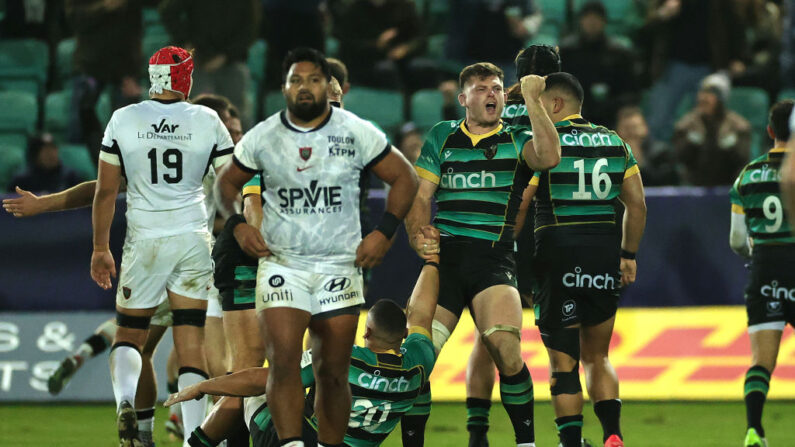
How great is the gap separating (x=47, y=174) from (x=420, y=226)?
6812 millimetres

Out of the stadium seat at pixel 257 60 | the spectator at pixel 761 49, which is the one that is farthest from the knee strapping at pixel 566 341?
the stadium seat at pixel 257 60

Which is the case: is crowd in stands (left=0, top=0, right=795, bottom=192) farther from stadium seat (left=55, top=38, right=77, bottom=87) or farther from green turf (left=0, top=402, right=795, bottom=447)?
green turf (left=0, top=402, right=795, bottom=447)

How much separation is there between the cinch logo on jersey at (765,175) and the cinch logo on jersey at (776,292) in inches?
26.7

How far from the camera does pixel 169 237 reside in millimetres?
7398

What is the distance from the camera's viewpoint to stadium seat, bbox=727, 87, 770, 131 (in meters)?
15.1

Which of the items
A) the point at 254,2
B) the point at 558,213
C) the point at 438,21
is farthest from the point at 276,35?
the point at 558,213

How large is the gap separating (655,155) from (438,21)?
448 centimetres

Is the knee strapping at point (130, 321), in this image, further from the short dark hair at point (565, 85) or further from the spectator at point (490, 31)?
the spectator at point (490, 31)

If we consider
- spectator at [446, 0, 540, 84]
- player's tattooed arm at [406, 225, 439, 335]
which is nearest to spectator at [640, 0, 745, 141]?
spectator at [446, 0, 540, 84]

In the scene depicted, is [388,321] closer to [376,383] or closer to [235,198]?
[376,383]

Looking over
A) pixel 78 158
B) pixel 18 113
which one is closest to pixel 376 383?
pixel 78 158

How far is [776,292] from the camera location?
8.17m

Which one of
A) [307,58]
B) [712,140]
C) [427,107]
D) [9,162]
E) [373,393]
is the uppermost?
[427,107]

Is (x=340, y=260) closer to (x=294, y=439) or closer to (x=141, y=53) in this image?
(x=294, y=439)
